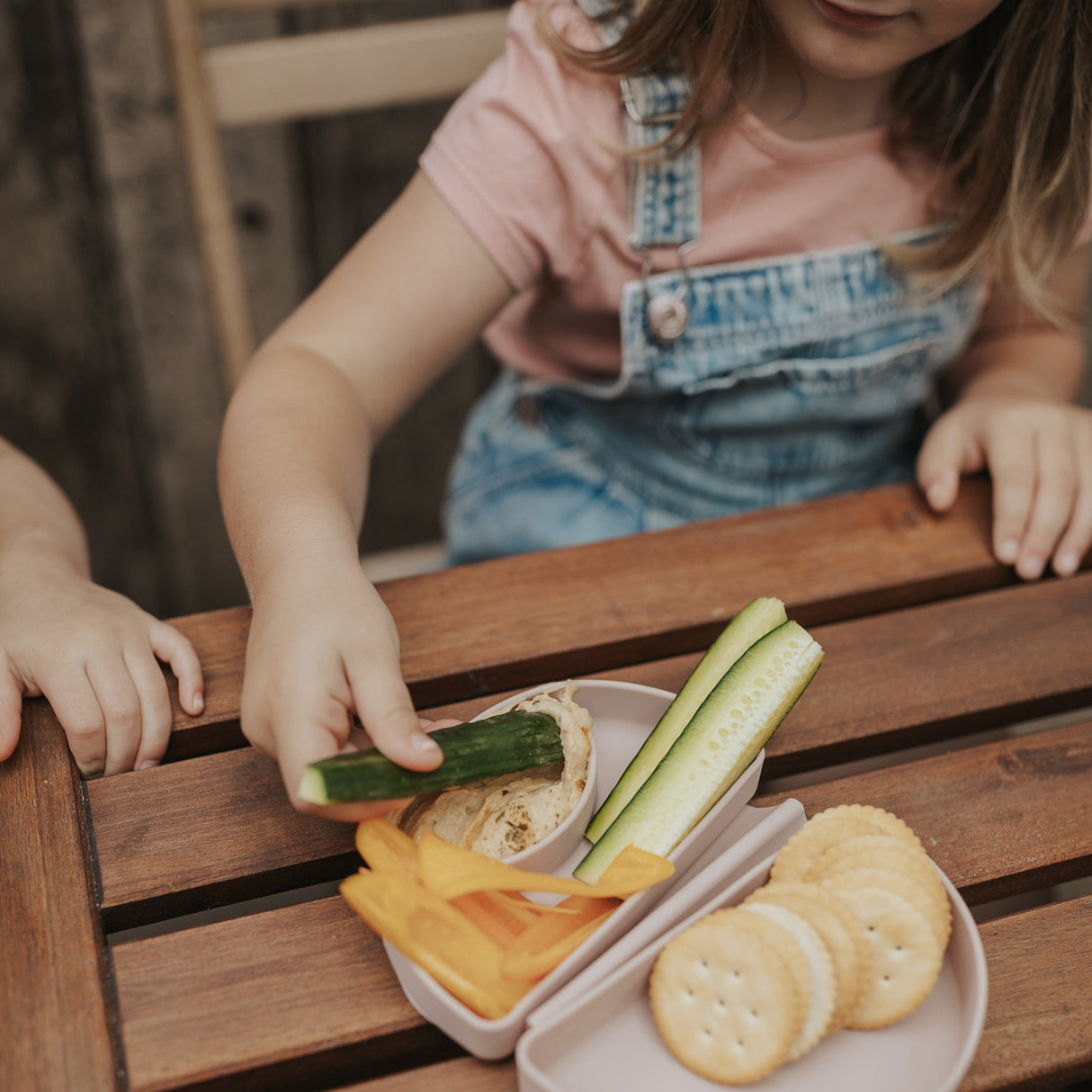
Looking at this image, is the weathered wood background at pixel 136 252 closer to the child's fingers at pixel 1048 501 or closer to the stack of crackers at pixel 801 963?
the child's fingers at pixel 1048 501

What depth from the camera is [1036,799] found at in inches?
27.1

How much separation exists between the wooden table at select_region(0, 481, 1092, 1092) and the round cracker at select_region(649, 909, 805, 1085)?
9 centimetres

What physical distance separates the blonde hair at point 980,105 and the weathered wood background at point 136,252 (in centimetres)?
76

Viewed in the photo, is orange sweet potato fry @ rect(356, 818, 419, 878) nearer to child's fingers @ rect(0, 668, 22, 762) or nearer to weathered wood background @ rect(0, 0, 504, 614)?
child's fingers @ rect(0, 668, 22, 762)

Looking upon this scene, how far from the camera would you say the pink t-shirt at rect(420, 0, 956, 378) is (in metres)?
0.94

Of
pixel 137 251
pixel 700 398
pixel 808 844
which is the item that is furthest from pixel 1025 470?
pixel 137 251

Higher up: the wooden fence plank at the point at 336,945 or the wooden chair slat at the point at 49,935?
the wooden chair slat at the point at 49,935

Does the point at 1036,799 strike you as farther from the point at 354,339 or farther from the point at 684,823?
the point at 354,339

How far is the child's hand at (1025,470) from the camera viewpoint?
2.95 ft

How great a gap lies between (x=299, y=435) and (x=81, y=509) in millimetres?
1084

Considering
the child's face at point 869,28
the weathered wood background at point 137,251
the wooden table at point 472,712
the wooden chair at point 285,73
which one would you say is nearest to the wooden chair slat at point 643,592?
the wooden table at point 472,712

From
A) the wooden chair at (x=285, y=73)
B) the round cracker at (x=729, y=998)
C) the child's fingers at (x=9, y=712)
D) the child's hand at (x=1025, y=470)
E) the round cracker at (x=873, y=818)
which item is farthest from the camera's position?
the wooden chair at (x=285, y=73)

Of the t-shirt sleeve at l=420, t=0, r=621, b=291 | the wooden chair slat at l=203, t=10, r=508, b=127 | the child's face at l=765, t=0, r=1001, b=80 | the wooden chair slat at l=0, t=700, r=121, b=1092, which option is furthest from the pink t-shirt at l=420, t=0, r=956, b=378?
the wooden chair slat at l=0, t=700, r=121, b=1092

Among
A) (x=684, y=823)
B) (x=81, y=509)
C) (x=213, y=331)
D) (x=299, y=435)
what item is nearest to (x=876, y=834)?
(x=684, y=823)
